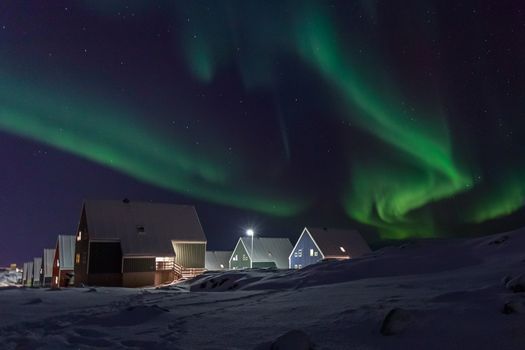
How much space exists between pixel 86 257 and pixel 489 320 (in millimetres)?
37924

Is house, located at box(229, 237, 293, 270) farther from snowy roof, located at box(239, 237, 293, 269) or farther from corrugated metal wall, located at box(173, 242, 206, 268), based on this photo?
corrugated metal wall, located at box(173, 242, 206, 268)

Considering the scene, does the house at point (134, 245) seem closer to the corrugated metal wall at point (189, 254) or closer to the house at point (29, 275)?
the corrugated metal wall at point (189, 254)

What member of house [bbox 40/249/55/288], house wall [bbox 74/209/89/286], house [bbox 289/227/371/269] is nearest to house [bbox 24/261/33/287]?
house [bbox 40/249/55/288]

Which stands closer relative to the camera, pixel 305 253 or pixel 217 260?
pixel 305 253

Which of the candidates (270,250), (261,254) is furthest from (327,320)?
(270,250)

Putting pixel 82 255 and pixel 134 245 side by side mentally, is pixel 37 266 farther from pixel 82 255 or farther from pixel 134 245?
pixel 134 245

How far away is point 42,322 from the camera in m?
9.53

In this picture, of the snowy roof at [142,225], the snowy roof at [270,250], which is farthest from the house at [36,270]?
the snowy roof at [142,225]

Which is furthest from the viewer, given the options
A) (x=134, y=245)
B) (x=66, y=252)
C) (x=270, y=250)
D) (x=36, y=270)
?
(x=36, y=270)

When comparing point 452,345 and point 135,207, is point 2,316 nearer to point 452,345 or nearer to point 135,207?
point 452,345

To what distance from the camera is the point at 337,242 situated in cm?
6044

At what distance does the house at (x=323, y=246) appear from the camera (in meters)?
58.1

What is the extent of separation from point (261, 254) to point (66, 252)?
2799 cm

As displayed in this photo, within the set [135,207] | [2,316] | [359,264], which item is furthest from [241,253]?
[2,316]
